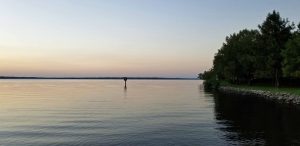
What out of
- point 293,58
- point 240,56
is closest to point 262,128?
point 293,58

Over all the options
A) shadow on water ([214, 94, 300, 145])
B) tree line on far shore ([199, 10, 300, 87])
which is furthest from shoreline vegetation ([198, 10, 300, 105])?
shadow on water ([214, 94, 300, 145])

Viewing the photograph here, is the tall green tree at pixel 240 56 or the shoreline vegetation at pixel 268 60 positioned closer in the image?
the shoreline vegetation at pixel 268 60

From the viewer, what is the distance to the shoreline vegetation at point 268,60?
81562 millimetres

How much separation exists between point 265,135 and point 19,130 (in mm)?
20093

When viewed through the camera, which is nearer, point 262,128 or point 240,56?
point 262,128

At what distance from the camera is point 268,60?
96938mm

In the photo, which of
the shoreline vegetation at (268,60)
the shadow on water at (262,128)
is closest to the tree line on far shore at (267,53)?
the shoreline vegetation at (268,60)

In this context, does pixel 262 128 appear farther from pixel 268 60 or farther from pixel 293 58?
pixel 268 60

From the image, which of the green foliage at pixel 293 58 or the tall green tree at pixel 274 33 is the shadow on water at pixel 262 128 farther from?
the tall green tree at pixel 274 33

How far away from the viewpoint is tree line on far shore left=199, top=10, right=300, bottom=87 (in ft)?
273

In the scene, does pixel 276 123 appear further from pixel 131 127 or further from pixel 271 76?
pixel 271 76

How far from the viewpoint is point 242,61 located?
4486 inches

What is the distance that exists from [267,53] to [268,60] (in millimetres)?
3436

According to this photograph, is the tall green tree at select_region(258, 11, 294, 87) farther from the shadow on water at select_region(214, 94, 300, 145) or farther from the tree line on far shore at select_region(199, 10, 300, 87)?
the shadow on water at select_region(214, 94, 300, 145)
